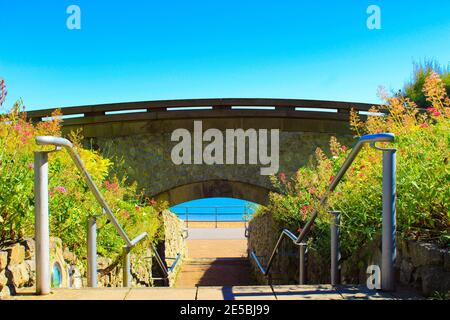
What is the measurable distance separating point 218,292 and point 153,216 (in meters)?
4.04

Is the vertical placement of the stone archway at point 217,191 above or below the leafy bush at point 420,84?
below

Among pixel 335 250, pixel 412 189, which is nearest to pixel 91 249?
pixel 335 250

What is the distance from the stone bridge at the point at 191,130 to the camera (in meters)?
7.29

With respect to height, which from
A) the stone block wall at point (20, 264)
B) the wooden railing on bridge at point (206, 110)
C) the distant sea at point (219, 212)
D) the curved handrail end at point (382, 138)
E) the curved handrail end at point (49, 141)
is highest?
the wooden railing on bridge at point (206, 110)

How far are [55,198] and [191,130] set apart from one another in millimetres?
4105

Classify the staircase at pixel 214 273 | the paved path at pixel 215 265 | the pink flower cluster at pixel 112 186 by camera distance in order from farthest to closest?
the paved path at pixel 215 265 < the staircase at pixel 214 273 < the pink flower cluster at pixel 112 186

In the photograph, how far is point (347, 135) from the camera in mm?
7477

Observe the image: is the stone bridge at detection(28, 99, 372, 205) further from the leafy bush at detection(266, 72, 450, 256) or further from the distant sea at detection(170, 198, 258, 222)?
the leafy bush at detection(266, 72, 450, 256)

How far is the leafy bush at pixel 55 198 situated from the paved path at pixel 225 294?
602 millimetres

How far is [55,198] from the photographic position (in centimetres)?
339

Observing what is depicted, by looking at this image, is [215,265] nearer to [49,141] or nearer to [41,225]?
[41,225]

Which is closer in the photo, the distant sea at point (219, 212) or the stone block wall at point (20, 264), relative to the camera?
the stone block wall at point (20, 264)

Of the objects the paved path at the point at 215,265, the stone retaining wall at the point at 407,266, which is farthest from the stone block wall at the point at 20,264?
the paved path at the point at 215,265

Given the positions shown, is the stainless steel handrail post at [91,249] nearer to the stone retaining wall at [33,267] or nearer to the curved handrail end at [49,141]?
the stone retaining wall at [33,267]
